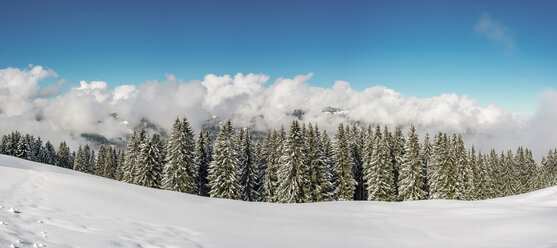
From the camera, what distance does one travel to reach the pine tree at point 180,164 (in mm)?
40875

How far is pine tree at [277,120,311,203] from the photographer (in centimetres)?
3956

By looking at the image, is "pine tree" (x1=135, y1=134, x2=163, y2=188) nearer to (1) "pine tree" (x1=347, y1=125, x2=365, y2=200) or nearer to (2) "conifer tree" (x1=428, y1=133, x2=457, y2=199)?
(1) "pine tree" (x1=347, y1=125, x2=365, y2=200)

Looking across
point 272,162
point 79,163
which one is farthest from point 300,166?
point 79,163

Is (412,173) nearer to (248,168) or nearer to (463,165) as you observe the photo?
(463,165)

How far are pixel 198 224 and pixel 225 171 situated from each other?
30.7 m

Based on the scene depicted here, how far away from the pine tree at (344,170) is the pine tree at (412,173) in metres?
7.63

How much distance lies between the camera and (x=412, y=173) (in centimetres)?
4550

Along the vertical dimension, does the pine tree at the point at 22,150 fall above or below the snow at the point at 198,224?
above

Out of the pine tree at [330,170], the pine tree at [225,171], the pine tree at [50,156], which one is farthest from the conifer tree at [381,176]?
the pine tree at [50,156]

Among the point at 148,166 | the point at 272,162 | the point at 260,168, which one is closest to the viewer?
the point at 148,166

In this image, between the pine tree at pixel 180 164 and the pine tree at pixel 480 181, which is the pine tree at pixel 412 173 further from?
the pine tree at pixel 180 164

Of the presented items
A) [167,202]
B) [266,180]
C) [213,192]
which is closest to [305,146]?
[266,180]

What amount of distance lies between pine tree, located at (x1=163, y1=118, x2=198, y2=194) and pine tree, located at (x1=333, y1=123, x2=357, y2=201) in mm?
21529

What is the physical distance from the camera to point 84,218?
27.2ft
